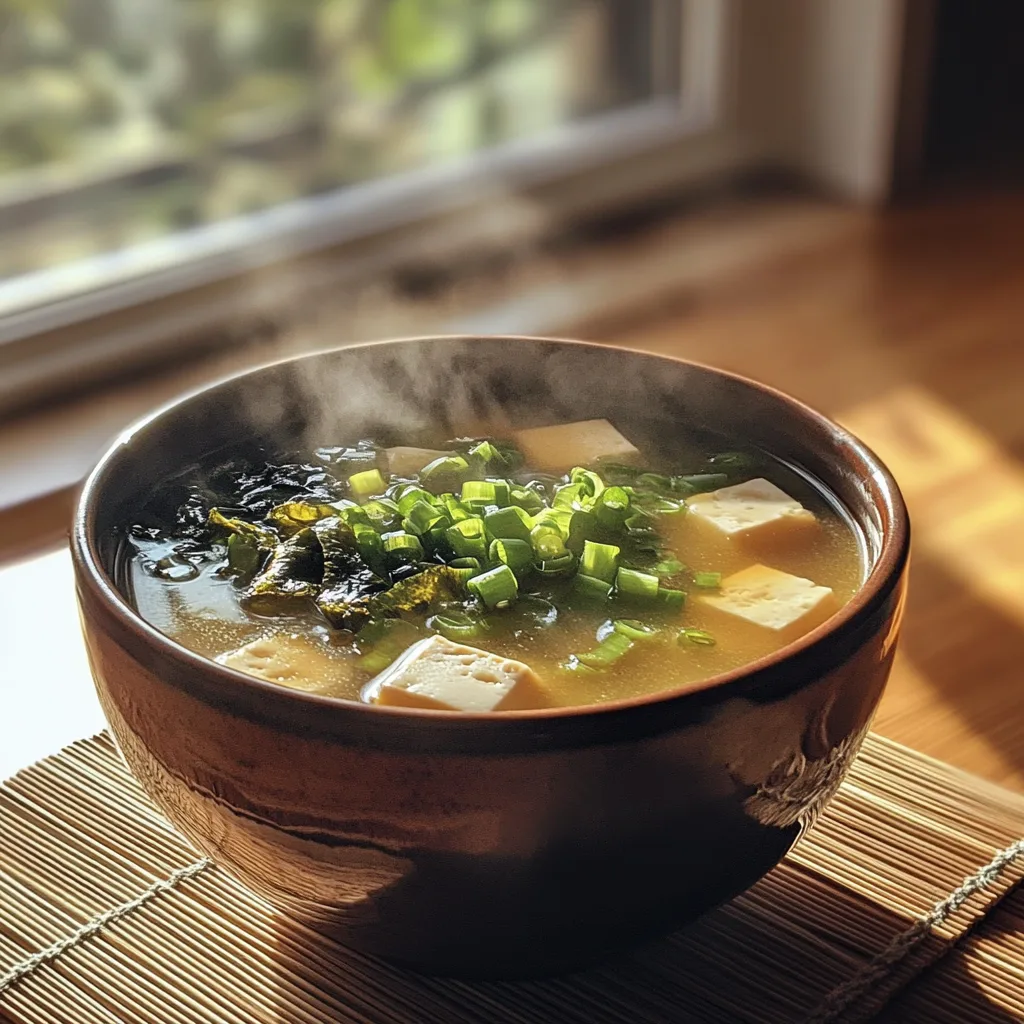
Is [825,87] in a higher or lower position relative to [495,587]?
lower

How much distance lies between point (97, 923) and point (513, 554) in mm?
362

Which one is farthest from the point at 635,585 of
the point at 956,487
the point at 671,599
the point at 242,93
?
the point at 242,93

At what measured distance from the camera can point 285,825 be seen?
0.74 m

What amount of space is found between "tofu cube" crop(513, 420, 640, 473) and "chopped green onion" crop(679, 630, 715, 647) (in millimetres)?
227

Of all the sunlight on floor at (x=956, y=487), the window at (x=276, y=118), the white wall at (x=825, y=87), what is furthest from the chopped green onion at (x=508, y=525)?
the white wall at (x=825, y=87)

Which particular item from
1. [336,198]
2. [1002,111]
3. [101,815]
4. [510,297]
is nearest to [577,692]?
[101,815]

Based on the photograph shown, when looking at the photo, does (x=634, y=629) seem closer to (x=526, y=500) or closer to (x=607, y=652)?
(x=607, y=652)

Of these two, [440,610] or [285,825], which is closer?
[285,825]

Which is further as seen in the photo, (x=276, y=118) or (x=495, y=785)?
(x=276, y=118)

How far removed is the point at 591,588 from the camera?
2.98 ft

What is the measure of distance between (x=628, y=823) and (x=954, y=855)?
1.21 ft

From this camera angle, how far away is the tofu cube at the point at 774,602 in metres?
0.86

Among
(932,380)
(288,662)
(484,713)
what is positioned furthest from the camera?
(932,380)

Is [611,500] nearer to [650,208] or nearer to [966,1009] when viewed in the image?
[966,1009]
